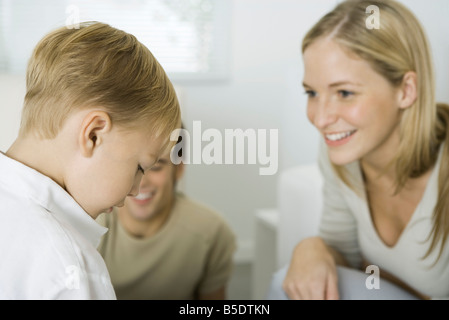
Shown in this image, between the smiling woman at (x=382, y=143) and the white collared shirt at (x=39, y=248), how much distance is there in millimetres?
446

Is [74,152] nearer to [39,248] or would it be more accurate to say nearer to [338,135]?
[39,248]

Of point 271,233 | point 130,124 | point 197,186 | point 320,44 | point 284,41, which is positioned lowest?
point 271,233

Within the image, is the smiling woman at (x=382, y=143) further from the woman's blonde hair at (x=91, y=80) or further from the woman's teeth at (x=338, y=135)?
the woman's blonde hair at (x=91, y=80)

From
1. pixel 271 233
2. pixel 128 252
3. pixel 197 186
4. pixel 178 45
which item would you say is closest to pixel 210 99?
Answer: pixel 197 186

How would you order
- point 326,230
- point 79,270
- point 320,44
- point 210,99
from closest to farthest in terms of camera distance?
point 79,270 < point 320,44 < point 326,230 < point 210,99

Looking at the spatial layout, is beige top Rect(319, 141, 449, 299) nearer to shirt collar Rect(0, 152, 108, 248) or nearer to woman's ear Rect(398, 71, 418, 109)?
woman's ear Rect(398, 71, 418, 109)

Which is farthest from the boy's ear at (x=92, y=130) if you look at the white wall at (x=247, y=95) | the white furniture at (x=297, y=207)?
the white wall at (x=247, y=95)

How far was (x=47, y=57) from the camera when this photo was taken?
0.50 metres

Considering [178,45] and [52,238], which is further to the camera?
[178,45]

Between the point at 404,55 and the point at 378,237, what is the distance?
309 mm

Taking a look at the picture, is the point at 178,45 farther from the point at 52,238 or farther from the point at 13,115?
the point at 52,238

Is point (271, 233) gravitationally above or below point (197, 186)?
below

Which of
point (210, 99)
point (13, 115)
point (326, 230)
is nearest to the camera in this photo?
point (13, 115)

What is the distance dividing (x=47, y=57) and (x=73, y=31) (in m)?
0.04
